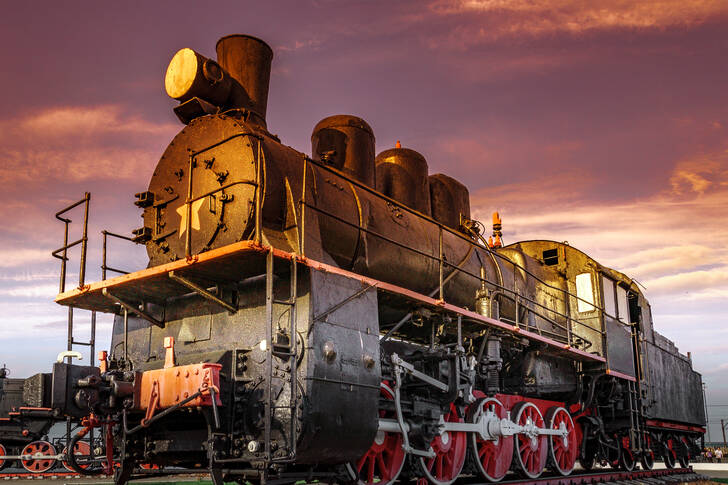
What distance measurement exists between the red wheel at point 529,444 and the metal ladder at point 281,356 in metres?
4.86

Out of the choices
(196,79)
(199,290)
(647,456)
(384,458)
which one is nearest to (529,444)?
(384,458)

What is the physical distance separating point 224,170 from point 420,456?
3.76 metres

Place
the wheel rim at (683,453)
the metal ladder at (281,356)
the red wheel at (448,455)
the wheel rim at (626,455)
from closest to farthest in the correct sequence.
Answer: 1. the metal ladder at (281,356)
2. the red wheel at (448,455)
3. the wheel rim at (626,455)
4. the wheel rim at (683,453)

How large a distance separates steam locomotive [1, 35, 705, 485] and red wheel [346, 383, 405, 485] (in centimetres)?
2

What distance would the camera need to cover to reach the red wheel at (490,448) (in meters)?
8.44

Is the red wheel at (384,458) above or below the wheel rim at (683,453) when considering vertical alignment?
above

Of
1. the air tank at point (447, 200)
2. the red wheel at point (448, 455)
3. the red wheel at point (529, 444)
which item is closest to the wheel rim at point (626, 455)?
the red wheel at point (529, 444)

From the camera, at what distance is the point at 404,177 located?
900cm

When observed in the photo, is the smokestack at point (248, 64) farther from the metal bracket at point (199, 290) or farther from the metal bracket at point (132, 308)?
the metal bracket at point (132, 308)

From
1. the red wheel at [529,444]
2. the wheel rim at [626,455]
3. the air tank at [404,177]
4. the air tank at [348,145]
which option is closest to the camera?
the air tank at [348,145]

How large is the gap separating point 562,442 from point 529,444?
134 cm

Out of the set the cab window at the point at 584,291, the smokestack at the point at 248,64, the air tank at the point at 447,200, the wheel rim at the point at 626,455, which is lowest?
the wheel rim at the point at 626,455

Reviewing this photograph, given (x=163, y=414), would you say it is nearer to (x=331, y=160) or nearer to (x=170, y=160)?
(x=170, y=160)

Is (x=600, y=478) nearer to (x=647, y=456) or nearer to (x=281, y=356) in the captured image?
(x=647, y=456)
